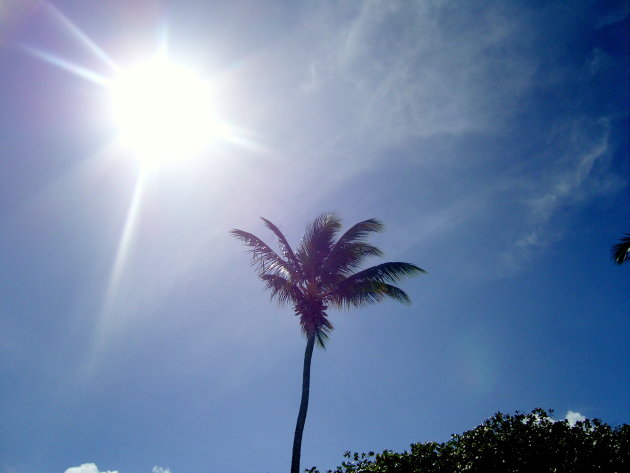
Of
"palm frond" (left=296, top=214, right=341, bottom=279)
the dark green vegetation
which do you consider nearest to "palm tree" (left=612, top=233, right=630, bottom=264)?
the dark green vegetation

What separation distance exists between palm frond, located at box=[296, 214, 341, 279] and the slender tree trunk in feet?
9.61

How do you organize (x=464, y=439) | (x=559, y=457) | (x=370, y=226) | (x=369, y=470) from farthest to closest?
1. (x=370, y=226)
2. (x=464, y=439)
3. (x=369, y=470)
4. (x=559, y=457)

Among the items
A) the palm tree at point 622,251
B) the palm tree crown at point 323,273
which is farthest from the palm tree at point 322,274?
the palm tree at point 622,251

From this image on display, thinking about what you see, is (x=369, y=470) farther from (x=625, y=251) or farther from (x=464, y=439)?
(x=625, y=251)

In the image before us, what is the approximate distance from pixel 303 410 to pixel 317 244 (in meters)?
6.78

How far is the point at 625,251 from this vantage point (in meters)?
14.7

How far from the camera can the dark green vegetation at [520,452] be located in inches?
446

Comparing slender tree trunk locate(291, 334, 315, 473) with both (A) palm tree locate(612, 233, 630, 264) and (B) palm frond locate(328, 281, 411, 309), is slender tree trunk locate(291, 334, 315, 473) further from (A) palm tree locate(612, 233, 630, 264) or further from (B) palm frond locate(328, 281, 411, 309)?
(A) palm tree locate(612, 233, 630, 264)

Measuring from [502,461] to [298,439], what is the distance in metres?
6.55

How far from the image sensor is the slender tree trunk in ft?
44.3

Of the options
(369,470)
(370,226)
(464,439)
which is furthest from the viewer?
(370,226)

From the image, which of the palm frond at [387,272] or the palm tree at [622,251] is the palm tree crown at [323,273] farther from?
the palm tree at [622,251]

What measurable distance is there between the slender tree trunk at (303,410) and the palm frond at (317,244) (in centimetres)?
293

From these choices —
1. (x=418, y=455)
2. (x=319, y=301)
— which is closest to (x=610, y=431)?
(x=418, y=455)
